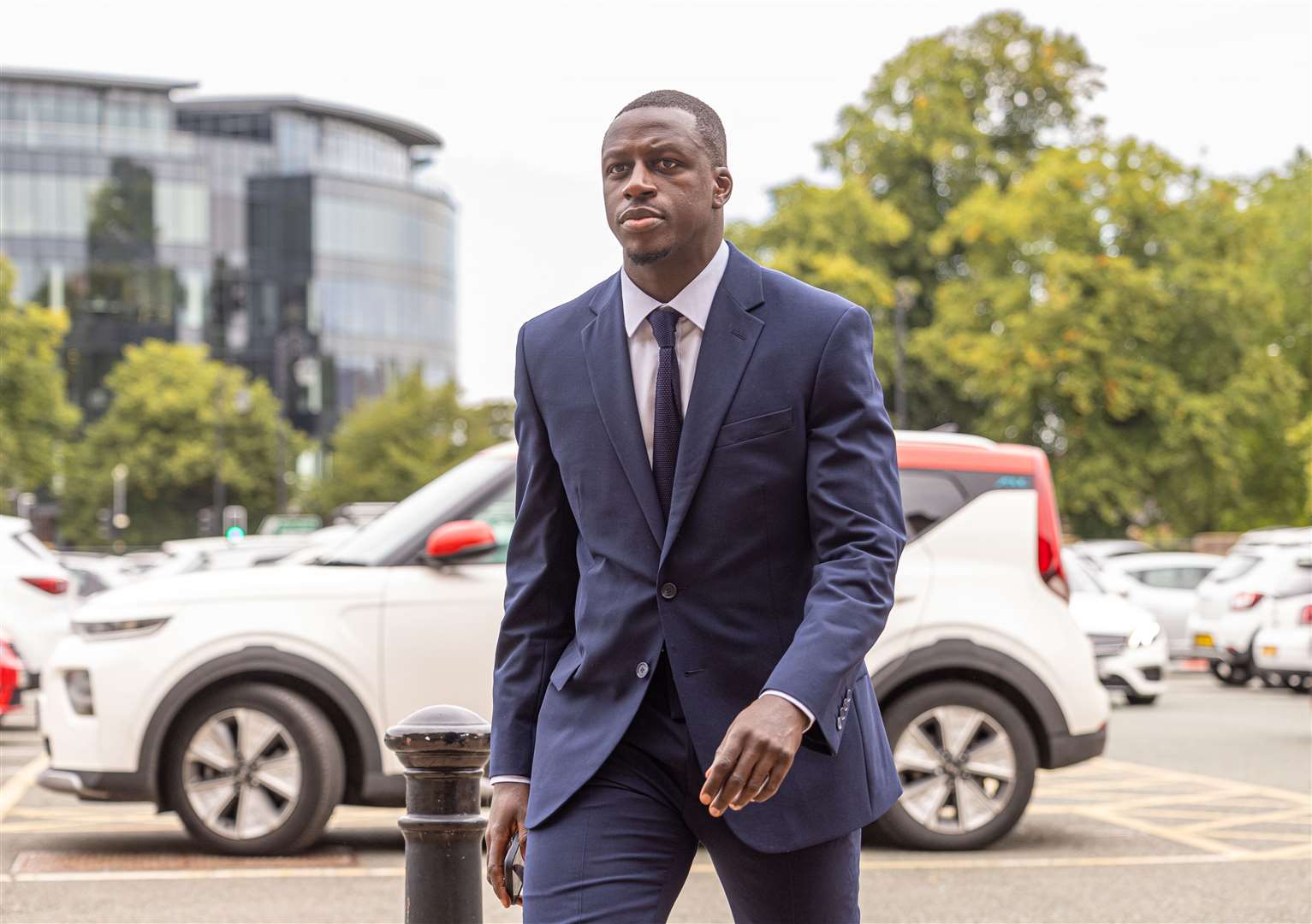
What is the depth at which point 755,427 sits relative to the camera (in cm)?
312

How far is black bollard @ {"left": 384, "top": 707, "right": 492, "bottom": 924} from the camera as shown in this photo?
4613 mm

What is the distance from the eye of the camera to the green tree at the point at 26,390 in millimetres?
51406

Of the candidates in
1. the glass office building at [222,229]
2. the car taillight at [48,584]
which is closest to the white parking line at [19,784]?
the car taillight at [48,584]

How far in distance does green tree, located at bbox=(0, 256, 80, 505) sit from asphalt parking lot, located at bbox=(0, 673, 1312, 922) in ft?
137

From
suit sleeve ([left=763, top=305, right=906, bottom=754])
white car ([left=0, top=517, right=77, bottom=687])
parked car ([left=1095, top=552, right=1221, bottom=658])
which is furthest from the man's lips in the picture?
parked car ([left=1095, top=552, right=1221, bottom=658])

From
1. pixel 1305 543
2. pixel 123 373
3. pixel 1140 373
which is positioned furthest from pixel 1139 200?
pixel 123 373

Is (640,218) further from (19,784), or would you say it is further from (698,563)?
(19,784)

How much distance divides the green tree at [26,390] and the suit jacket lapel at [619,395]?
167 ft

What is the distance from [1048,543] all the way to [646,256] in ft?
19.6

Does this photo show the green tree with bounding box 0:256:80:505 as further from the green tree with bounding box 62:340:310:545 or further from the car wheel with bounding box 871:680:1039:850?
the car wheel with bounding box 871:680:1039:850

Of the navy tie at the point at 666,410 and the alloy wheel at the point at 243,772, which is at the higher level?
the navy tie at the point at 666,410

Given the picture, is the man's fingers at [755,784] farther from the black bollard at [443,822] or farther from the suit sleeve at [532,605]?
the black bollard at [443,822]

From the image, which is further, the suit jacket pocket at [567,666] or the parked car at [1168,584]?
the parked car at [1168,584]

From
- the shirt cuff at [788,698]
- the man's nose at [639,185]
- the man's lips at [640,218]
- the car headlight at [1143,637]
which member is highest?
the man's nose at [639,185]
